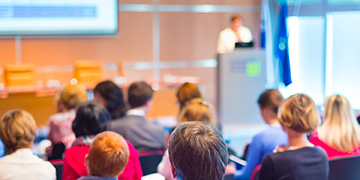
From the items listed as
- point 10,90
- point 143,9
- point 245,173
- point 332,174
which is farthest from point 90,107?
point 143,9

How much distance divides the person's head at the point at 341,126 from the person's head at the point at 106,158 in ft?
5.22

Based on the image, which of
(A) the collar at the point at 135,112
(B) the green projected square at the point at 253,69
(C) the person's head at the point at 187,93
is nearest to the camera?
(A) the collar at the point at 135,112

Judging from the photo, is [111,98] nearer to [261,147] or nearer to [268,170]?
[261,147]

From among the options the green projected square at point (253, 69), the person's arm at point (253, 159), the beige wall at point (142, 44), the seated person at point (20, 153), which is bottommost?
the person's arm at point (253, 159)

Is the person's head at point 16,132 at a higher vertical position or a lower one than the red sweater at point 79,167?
higher

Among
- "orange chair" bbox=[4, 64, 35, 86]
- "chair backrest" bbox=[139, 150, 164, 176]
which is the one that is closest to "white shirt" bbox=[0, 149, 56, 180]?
"chair backrest" bbox=[139, 150, 164, 176]

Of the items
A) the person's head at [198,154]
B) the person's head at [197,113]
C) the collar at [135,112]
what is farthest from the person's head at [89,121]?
the person's head at [198,154]

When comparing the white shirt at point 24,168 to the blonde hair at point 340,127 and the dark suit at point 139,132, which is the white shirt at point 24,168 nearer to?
the dark suit at point 139,132

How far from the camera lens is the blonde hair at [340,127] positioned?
309 cm

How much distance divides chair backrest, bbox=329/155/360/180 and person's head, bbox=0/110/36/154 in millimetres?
1838

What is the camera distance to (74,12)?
28.0 feet

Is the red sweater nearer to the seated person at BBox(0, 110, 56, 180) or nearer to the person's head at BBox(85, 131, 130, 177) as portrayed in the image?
the seated person at BBox(0, 110, 56, 180)

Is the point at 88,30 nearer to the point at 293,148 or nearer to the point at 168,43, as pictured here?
the point at 168,43

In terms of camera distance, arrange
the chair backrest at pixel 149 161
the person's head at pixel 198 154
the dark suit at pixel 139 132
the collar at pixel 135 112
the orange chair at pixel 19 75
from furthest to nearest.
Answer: the orange chair at pixel 19 75 → the collar at pixel 135 112 → the dark suit at pixel 139 132 → the chair backrest at pixel 149 161 → the person's head at pixel 198 154
